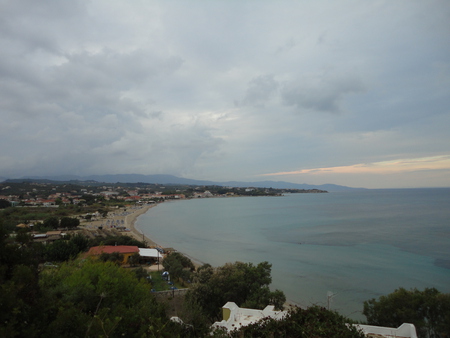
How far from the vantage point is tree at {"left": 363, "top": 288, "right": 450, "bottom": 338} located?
8.34 metres

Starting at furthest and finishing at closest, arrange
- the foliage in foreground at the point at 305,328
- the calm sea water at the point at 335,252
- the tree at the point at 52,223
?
the tree at the point at 52,223 → the calm sea water at the point at 335,252 → the foliage in foreground at the point at 305,328

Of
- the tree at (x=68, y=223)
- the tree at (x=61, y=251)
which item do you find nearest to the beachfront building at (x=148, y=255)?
the tree at (x=61, y=251)

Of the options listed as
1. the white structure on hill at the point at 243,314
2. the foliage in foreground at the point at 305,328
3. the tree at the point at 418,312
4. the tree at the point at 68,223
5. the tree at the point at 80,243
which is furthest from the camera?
the tree at the point at 68,223

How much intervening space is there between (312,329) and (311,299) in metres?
13.3

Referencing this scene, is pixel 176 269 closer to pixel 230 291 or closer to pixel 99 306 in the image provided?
pixel 230 291

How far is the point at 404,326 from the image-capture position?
6.31 meters

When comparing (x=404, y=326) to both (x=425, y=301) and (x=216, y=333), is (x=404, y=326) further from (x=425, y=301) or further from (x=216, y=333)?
(x=216, y=333)

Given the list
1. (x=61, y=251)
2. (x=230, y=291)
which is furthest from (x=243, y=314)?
(x=61, y=251)

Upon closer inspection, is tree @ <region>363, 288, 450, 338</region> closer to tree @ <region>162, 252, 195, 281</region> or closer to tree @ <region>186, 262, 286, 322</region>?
tree @ <region>186, 262, 286, 322</region>

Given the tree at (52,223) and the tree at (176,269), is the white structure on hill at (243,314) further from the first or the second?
the tree at (52,223)

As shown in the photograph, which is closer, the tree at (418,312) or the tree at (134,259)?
the tree at (418,312)

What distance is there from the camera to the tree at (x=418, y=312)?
8336mm

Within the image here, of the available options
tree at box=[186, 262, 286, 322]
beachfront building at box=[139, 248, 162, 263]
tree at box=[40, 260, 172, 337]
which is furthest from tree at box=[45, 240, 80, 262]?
tree at box=[186, 262, 286, 322]

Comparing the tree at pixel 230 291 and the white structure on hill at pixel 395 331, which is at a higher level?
the white structure on hill at pixel 395 331
